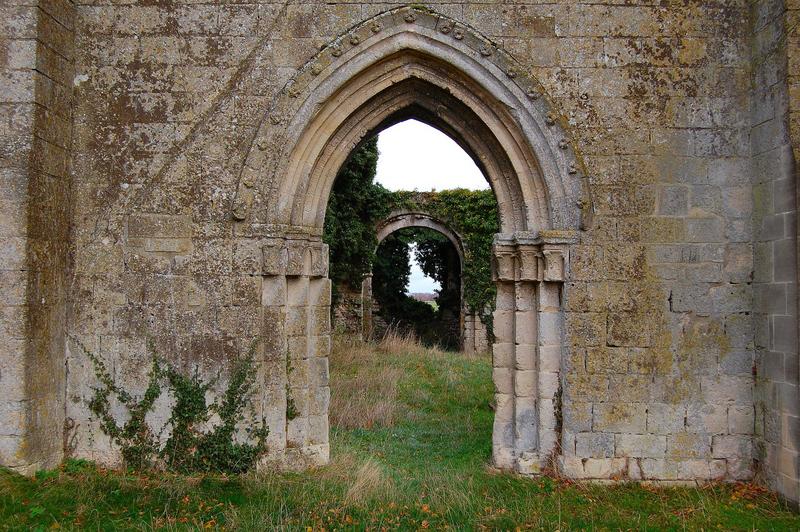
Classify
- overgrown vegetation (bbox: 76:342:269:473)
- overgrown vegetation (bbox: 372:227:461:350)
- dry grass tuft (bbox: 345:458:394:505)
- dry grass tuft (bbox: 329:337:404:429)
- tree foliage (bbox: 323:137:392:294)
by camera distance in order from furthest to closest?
overgrown vegetation (bbox: 372:227:461:350) → tree foliage (bbox: 323:137:392:294) → dry grass tuft (bbox: 329:337:404:429) → overgrown vegetation (bbox: 76:342:269:473) → dry grass tuft (bbox: 345:458:394:505)

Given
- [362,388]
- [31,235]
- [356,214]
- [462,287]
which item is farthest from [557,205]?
[462,287]

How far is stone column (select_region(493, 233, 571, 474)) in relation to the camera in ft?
16.6

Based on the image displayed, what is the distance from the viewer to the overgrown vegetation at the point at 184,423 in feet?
16.0

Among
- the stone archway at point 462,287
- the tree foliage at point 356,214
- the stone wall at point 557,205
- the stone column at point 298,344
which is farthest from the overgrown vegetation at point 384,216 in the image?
the stone wall at point 557,205

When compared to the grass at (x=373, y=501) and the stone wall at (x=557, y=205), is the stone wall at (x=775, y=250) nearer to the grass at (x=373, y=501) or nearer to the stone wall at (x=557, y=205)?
the stone wall at (x=557, y=205)

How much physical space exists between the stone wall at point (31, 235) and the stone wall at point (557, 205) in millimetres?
129

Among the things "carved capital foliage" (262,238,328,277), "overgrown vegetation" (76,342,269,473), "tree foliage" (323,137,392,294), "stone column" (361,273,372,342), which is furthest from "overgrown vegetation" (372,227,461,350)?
"overgrown vegetation" (76,342,269,473)

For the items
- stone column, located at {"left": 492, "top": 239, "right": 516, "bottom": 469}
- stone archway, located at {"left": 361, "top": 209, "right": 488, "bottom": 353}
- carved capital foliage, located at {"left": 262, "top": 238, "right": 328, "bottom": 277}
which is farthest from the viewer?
stone archway, located at {"left": 361, "top": 209, "right": 488, "bottom": 353}

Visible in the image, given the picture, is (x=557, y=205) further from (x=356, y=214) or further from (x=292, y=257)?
(x=356, y=214)

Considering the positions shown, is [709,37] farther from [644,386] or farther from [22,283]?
[22,283]

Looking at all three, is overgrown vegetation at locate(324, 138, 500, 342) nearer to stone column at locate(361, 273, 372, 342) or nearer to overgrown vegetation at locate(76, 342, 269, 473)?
stone column at locate(361, 273, 372, 342)

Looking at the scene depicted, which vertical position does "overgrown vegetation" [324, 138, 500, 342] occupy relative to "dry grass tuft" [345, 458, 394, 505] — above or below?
above

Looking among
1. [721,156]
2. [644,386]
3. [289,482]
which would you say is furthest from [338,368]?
[721,156]

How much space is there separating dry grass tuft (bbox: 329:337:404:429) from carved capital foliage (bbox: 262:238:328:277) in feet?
8.28
